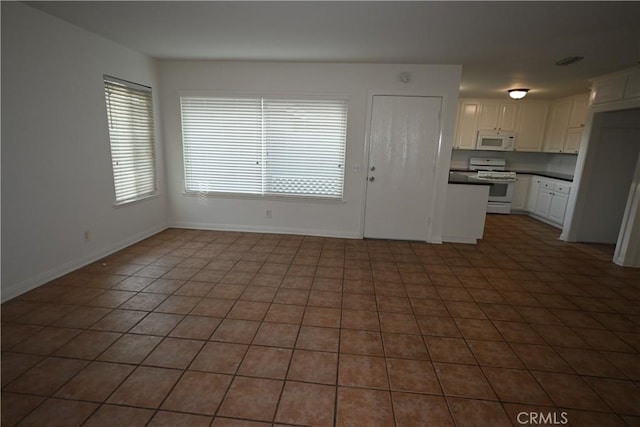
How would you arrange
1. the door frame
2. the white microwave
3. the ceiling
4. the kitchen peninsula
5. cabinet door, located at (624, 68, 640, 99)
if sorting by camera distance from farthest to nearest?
the white microwave
the kitchen peninsula
the door frame
cabinet door, located at (624, 68, 640, 99)
the ceiling

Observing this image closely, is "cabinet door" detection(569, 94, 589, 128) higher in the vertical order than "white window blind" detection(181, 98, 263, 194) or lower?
higher

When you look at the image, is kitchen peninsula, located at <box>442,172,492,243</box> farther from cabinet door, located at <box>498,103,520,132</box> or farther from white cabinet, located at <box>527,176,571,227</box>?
cabinet door, located at <box>498,103,520,132</box>

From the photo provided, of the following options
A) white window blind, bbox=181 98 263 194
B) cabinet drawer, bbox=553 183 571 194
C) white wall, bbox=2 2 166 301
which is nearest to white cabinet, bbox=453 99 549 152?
cabinet drawer, bbox=553 183 571 194

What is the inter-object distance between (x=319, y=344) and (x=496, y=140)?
20.9 feet

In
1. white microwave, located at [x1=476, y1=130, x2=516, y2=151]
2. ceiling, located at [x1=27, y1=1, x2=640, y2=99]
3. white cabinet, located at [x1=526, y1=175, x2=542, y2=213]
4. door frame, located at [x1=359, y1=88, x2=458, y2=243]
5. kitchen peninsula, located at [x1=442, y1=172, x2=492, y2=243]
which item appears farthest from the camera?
white microwave, located at [x1=476, y1=130, x2=516, y2=151]

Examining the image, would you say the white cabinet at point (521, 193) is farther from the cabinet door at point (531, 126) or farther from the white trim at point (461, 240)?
the white trim at point (461, 240)

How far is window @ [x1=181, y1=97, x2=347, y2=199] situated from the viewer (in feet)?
14.7

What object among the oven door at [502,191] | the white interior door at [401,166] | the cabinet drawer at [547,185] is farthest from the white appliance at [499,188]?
the white interior door at [401,166]

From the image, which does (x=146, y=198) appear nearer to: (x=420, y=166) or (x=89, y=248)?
(x=89, y=248)

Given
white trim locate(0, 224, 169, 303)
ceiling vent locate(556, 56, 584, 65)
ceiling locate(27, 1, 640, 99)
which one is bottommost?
white trim locate(0, 224, 169, 303)

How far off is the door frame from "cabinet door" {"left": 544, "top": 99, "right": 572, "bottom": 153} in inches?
138

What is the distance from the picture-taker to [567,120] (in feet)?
19.9

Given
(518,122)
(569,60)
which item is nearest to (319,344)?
(569,60)

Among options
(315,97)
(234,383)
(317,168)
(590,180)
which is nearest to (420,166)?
(317,168)
